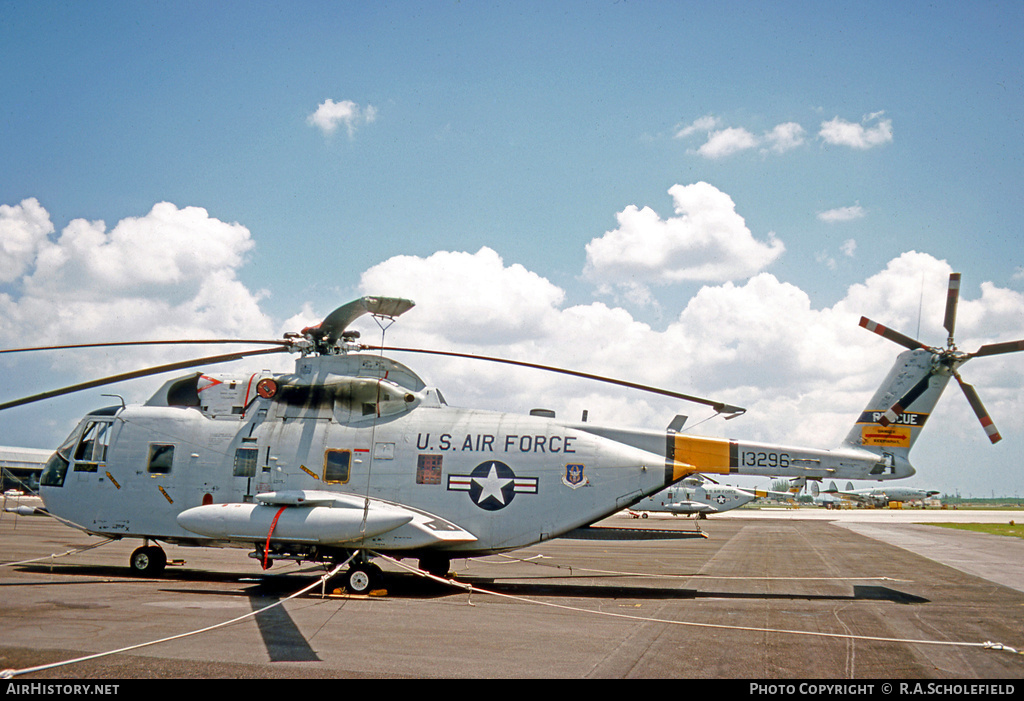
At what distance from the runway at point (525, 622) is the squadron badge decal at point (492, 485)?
6.38 ft

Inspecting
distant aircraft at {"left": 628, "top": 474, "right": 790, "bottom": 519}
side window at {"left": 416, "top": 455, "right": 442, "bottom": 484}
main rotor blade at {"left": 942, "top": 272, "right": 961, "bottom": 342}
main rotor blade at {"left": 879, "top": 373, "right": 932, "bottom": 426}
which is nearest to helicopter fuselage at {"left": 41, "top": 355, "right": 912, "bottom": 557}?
side window at {"left": 416, "top": 455, "right": 442, "bottom": 484}

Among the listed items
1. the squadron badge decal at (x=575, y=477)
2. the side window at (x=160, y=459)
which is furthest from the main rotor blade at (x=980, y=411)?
the side window at (x=160, y=459)

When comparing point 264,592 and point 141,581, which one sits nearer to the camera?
point 264,592

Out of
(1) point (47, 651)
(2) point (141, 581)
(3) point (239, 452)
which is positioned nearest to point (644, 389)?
(3) point (239, 452)

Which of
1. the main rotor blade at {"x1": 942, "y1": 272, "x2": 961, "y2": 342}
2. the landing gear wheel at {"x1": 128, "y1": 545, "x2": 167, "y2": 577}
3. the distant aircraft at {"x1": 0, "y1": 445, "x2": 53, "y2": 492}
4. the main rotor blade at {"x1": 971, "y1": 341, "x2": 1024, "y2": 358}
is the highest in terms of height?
the main rotor blade at {"x1": 942, "y1": 272, "x2": 961, "y2": 342}

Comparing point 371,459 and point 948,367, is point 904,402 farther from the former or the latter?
point 371,459

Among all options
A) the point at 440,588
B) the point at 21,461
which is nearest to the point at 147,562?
the point at 440,588

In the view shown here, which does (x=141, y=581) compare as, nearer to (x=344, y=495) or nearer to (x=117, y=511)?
(x=117, y=511)

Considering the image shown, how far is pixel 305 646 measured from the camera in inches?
347

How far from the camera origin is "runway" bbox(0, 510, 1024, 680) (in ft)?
25.9

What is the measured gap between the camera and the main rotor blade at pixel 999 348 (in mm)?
15136

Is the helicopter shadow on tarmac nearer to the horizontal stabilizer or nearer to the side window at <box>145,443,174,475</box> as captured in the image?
the side window at <box>145,443,174,475</box>

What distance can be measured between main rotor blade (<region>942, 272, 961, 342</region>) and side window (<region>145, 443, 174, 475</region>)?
19.3 metres
